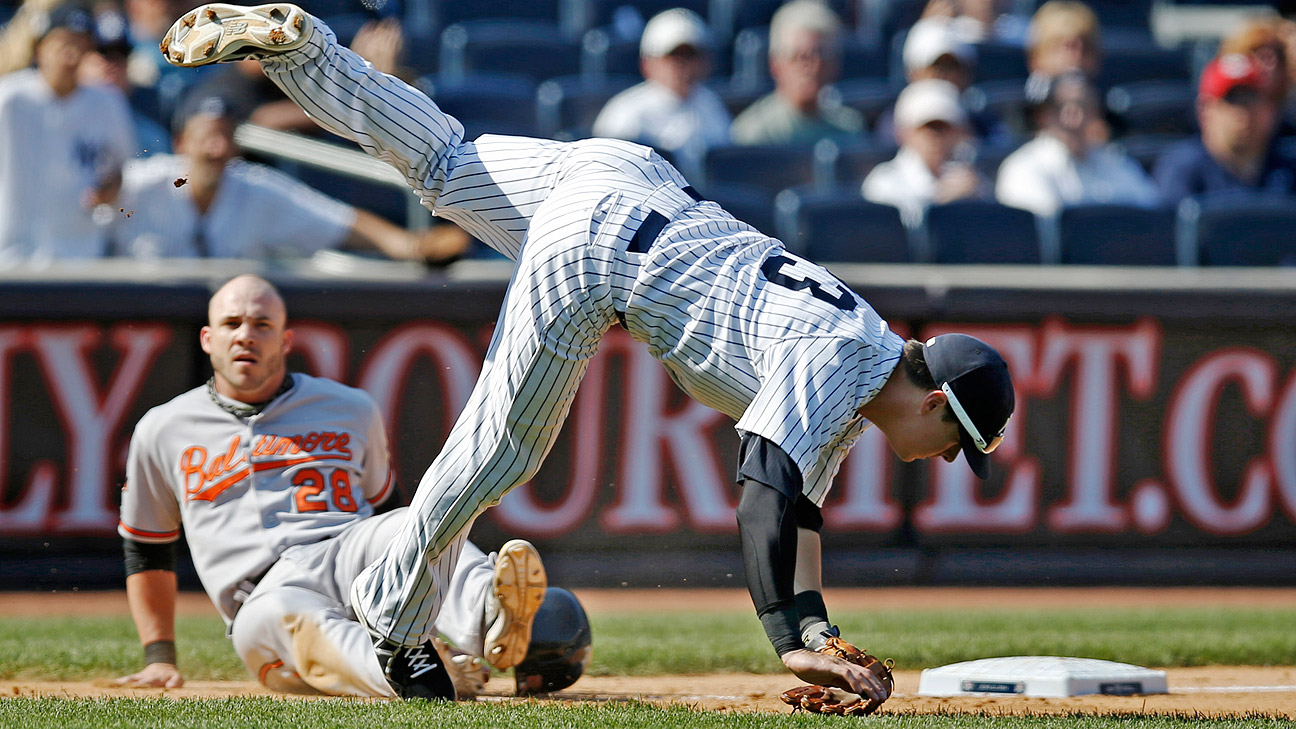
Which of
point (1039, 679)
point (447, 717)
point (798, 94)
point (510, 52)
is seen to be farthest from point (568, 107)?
point (447, 717)

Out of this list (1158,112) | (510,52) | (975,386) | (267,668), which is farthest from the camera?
(510,52)

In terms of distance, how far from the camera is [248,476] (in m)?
4.13

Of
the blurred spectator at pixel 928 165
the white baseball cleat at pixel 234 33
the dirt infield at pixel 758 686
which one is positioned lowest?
the dirt infield at pixel 758 686

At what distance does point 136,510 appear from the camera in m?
4.18

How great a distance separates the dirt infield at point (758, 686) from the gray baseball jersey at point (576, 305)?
78 cm

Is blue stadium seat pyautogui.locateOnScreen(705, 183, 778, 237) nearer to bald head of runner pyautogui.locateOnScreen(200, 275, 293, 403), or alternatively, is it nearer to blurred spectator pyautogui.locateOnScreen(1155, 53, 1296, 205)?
blurred spectator pyautogui.locateOnScreen(1155, 53, 1296, 205)

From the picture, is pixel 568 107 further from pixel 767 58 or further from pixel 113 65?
pixel 113 65

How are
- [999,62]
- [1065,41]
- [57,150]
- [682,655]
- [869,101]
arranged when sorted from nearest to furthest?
[682,655]
[57,150]
[1065,41]
[869,101]
[999,62]

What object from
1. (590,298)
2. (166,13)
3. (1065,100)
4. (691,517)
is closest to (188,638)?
(691,517)

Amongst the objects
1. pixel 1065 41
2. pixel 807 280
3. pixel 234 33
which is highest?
pixel 1065 41

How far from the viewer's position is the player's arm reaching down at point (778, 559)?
3014 millimetres

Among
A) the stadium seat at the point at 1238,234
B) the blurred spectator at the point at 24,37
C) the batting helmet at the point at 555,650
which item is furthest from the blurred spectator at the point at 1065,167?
the blurred spectator at the point at 24,37

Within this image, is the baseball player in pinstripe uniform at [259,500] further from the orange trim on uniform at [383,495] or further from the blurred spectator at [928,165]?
the blurred spectator at [928,165]

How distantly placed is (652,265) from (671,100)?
4.76m
